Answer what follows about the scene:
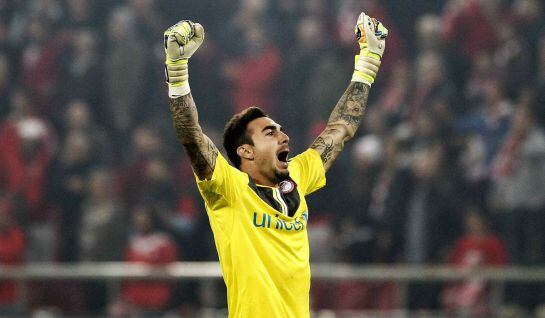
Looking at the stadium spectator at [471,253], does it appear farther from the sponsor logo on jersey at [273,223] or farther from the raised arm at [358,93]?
the sponsor logo on jersey at [273,223]

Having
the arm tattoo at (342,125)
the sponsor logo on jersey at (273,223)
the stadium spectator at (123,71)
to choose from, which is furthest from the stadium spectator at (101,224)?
the sponsor logo on jersey at (273,223)

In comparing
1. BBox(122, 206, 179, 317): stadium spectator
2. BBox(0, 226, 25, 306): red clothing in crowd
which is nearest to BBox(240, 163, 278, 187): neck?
BBox(122, 206, 179, 317): stadium spectator

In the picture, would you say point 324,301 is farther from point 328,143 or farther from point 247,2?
point 247,2

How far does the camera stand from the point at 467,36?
11.6m

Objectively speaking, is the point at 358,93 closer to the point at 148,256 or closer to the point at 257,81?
the point at 148,256

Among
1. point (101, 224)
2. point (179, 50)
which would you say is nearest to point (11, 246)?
point (101, 224)

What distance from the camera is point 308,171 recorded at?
20.5 feet

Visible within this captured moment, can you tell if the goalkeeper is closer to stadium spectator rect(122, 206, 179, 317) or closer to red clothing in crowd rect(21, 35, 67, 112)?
stadium spectator rect(122, 206, 179, 317)

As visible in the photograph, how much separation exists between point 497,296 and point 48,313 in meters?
4.03

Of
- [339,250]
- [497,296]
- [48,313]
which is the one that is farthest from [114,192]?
[497,296]

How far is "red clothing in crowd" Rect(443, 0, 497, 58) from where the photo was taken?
37.8 ft

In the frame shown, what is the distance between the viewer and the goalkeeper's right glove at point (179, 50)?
207 inches

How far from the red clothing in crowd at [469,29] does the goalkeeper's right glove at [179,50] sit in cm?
655

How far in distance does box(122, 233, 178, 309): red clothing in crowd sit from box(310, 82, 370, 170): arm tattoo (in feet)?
12.6
